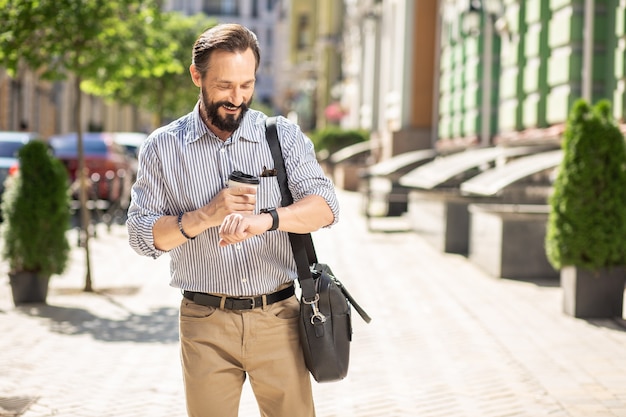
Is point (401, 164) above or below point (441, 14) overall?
below

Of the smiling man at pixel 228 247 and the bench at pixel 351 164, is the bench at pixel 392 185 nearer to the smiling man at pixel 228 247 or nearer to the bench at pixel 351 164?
the bench at pixel 351 164

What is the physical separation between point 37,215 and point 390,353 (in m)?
3.99

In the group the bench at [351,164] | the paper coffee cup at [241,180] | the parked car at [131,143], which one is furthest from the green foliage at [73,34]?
the bench at [351,164]

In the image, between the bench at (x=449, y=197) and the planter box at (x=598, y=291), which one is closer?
the planter box at (x=598, y=291)

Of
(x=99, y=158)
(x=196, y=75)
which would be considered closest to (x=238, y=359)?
(x=196, y=75)

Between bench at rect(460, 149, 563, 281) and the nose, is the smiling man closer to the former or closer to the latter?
the nose

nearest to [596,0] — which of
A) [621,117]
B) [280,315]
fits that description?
[621,117]

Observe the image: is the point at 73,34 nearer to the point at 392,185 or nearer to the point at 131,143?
the point at 392,185

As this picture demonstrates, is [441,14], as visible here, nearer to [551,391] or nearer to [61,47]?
[61,47]

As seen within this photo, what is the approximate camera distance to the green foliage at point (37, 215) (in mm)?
10195

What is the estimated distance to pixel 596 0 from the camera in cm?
1470

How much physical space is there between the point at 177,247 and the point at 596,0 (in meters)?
12.3

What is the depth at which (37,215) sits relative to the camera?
404 inches

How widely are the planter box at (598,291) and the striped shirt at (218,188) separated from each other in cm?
642
